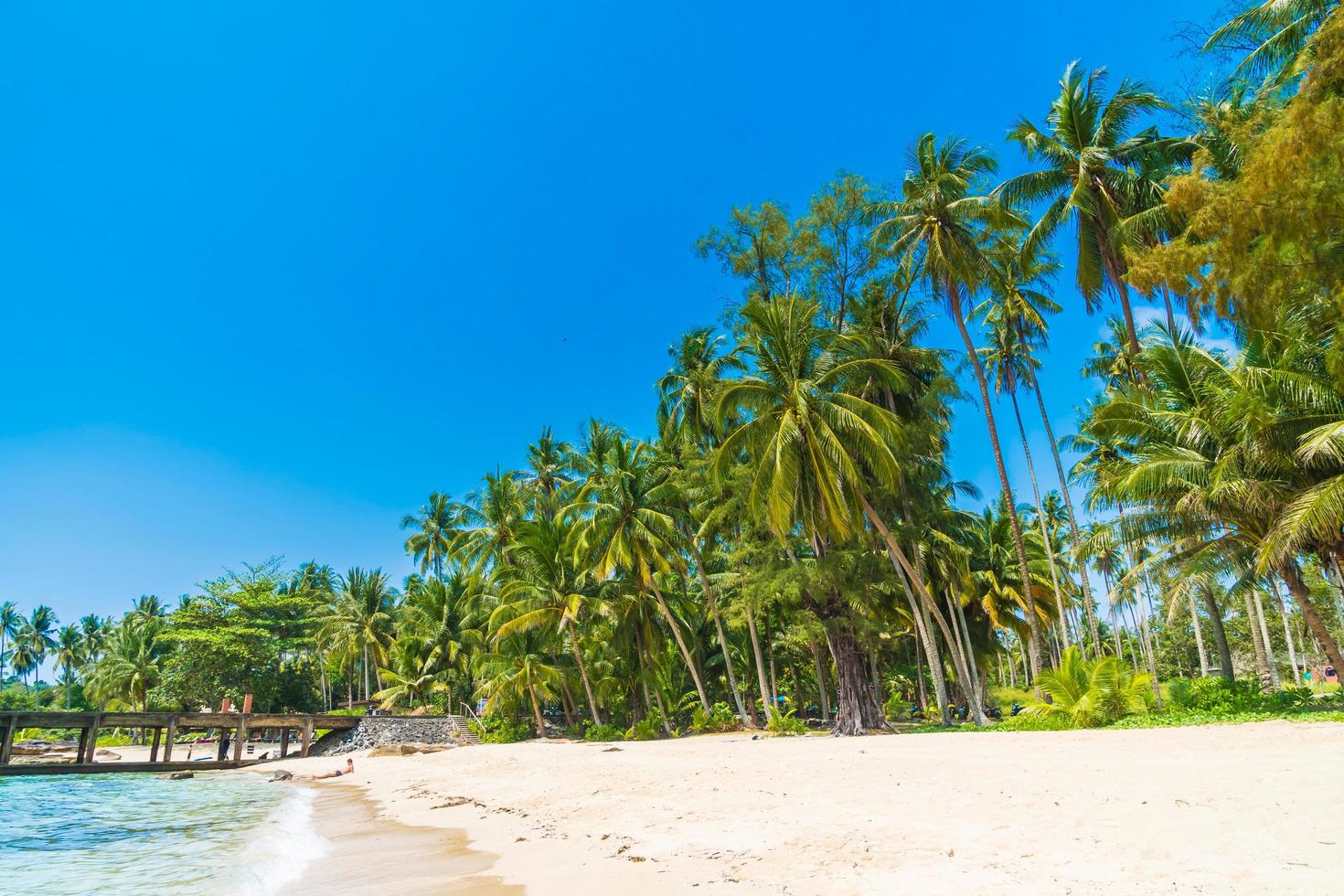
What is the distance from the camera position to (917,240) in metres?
20.3

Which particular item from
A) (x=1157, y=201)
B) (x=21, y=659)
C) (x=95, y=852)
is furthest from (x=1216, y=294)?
(x=21, y=659)

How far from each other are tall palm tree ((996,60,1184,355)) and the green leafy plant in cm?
843

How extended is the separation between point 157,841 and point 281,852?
3.65 metres

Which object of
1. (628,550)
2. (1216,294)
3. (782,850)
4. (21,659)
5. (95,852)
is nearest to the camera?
(782,850)

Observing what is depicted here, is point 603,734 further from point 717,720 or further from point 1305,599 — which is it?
point 1305,599

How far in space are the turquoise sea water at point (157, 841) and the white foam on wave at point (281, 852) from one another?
13 millimetres

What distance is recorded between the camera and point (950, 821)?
6.36 m

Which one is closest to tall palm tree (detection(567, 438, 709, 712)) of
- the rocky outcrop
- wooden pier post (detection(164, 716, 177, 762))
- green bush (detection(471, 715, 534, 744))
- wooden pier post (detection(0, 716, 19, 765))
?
green bush (detection(471, 715, 534, 744))

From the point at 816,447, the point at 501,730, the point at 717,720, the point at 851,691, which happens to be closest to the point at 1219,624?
the point at 851,691

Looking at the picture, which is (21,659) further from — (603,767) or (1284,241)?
(1284,241)

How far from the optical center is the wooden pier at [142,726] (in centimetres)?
2716

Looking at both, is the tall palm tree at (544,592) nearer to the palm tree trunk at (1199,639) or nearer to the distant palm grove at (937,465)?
the distant palm grove at (937,465)

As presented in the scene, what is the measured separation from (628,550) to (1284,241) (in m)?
19.9

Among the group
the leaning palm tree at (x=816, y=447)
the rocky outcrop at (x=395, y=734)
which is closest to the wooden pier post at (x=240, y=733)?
the rocky outcrop at (x=395, y=734)
